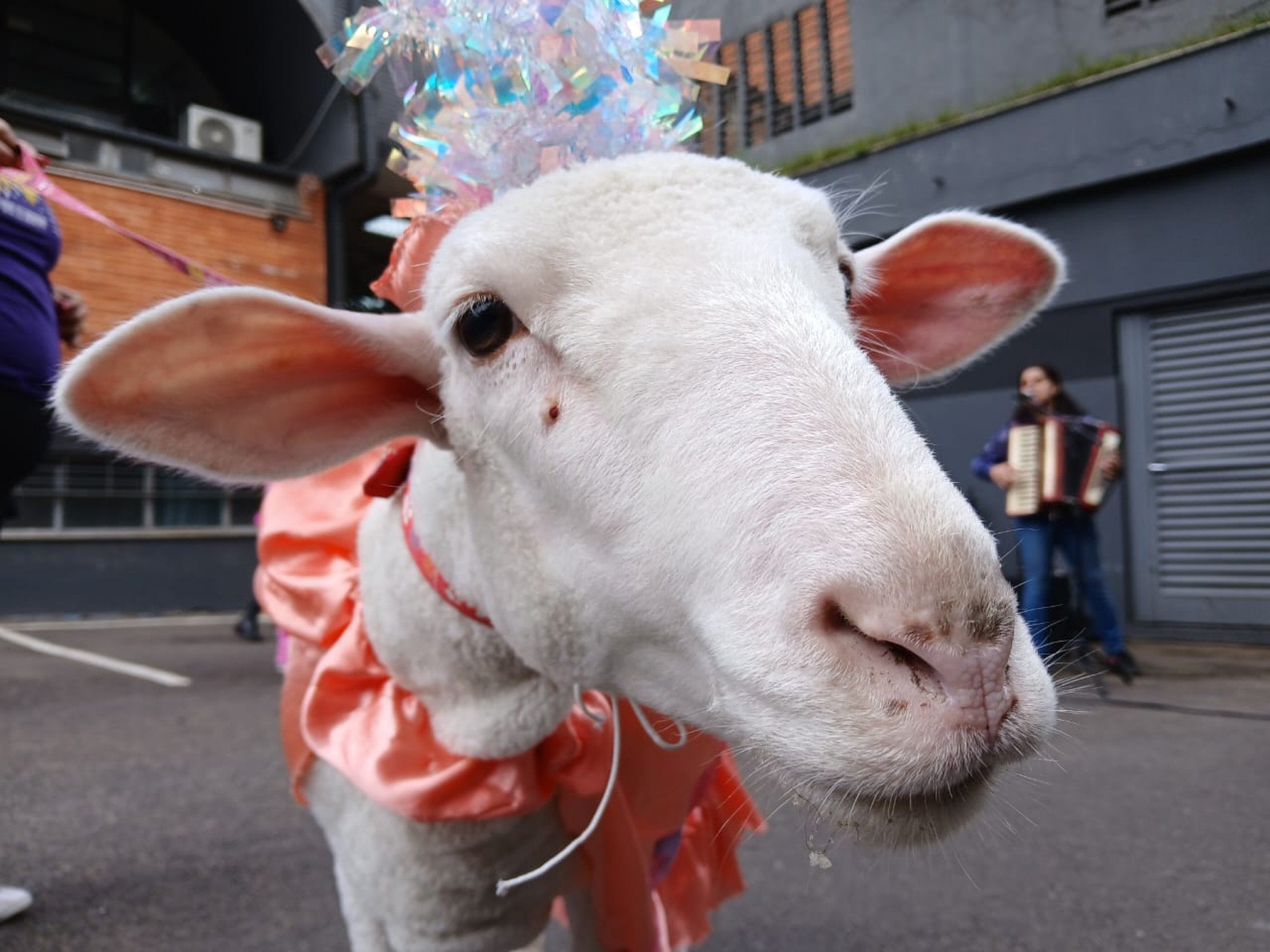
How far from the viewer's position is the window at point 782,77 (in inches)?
56.2

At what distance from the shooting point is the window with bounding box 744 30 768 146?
1471 millimetres

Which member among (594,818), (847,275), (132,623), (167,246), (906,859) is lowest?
(132,623)

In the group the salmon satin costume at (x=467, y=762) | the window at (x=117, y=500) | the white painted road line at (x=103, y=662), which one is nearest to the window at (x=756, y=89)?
the salmon satin costume at (x=467, y=762)

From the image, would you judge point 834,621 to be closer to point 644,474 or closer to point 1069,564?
point 644,474

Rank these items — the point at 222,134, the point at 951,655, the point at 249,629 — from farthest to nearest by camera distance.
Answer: the point at 222,134 < the point at 249,629 < the point at 951,655

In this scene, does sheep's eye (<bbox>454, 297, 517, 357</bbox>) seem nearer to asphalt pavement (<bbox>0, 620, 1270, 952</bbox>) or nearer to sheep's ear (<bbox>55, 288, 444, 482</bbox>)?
sheep's ear (<bbox>55, 288, 444, 482</bbox>)

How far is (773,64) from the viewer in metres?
1.43

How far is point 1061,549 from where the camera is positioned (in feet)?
5.45

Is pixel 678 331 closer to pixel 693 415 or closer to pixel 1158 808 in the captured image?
pixel 693 415

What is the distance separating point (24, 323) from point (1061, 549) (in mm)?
2200

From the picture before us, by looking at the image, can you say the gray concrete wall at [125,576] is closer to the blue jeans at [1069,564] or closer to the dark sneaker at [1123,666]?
the blue jeans at [1069,564]

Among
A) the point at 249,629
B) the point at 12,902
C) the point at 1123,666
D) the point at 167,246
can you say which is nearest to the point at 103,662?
the point at 249,629

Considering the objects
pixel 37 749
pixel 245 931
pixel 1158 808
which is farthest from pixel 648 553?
pixel 37 749

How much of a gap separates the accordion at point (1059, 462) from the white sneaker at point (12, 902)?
2.45 meters
